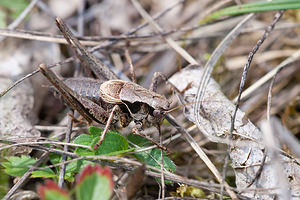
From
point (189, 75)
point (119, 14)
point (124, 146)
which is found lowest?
point (124, 146)

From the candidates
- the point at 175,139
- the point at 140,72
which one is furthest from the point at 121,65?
→ the point at 175,139

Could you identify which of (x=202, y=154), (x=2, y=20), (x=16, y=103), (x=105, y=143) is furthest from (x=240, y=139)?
(x=2, y=20)

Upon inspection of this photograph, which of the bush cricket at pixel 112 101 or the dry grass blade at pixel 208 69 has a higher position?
the dry grass blade at pixel 208 69

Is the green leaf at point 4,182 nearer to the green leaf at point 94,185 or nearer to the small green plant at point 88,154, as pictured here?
the small green plant at point 88,154

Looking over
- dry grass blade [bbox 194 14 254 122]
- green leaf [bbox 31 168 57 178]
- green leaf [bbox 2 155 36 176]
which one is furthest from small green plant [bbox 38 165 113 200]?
dry grass blade [bbox 194 14 254 122]

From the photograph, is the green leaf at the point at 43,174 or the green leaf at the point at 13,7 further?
the green leaf at the point at 13,7

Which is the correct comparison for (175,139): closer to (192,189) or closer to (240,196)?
(192,189)

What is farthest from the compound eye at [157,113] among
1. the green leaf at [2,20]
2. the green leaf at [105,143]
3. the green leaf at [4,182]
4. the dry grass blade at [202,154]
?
the green leaf at [2,20]
